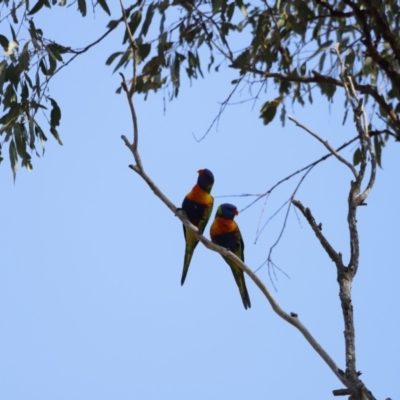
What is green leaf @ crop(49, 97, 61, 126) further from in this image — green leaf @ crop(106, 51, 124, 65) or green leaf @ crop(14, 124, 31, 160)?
green leaf @ crop(106, 51, 124, 65)

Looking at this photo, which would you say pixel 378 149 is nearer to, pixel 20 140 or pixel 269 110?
pixel 269 110

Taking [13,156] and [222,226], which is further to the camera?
[222,226]

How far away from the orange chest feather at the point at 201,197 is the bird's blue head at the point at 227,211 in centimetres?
11

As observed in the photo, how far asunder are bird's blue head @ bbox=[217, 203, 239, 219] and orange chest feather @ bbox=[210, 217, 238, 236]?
0.02 metres

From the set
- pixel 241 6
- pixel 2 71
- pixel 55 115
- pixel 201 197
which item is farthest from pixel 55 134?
pixel 241 6

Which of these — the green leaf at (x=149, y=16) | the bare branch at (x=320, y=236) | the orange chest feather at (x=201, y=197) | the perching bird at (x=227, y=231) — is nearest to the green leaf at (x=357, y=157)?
the perching bird at (x=227, y=231)

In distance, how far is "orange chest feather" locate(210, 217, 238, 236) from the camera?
14.2 feet

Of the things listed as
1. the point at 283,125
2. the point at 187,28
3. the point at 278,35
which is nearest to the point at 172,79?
the point at 187,28

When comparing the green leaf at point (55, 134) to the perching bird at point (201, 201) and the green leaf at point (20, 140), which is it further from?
the perching bird at point (201, 201)

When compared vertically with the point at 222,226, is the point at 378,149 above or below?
above

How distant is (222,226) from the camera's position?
170 inches

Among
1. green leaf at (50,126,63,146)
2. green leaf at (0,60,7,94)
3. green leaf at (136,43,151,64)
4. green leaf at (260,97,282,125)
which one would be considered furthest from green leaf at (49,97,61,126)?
green leaf at (260,97,282,125)

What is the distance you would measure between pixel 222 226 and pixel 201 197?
17 cm

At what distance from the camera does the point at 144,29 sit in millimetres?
4133
